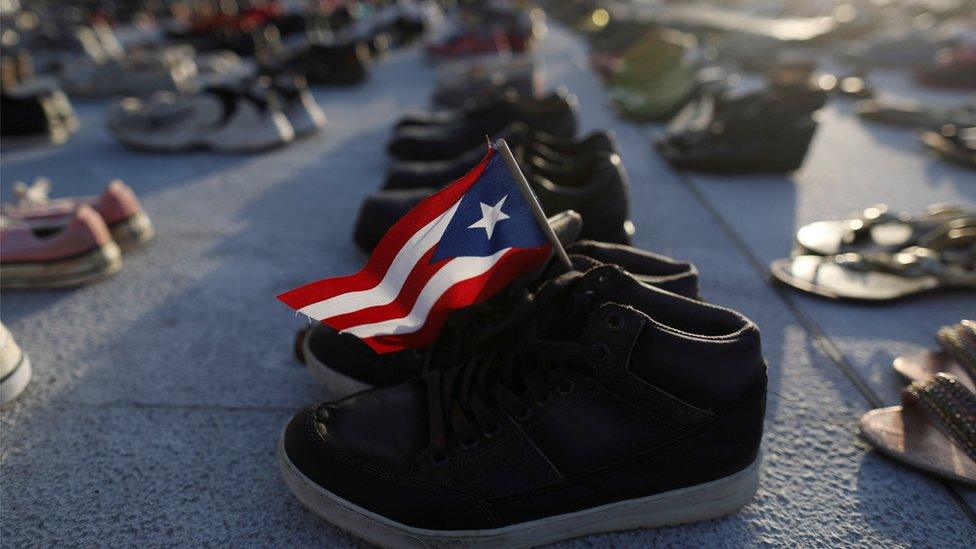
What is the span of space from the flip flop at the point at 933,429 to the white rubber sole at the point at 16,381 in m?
2.07

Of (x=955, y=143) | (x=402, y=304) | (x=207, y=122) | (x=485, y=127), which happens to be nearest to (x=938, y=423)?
(x=402, y=304)

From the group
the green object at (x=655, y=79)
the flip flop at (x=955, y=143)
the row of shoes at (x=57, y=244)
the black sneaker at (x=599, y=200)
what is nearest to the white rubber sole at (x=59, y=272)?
the row of shoes at (x=57, y=244)

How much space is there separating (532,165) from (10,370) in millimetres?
1612

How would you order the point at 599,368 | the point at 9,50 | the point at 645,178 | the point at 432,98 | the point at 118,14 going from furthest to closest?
the point at 118,14 < the point at 9,50 < the point at 432,98 < the point at 645,178 < the point at 599,368

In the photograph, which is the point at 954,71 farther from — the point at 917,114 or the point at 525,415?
the point at 525,415

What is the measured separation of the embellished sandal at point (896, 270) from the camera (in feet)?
6.22

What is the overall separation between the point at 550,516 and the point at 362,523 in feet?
1.15

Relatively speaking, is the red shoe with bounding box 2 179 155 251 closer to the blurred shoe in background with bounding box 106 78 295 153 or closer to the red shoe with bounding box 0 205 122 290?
the red shoe with bounding box 0 205 122 290

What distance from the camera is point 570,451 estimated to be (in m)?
1.07

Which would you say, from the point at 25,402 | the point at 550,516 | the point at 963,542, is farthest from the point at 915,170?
the point at 25,402

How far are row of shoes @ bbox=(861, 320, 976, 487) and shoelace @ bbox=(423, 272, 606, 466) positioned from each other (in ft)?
2.55

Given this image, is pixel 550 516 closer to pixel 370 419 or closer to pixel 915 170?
pixel 370 419

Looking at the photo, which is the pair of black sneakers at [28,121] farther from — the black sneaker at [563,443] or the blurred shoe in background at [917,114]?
the blurred shoe in background at [917,114]

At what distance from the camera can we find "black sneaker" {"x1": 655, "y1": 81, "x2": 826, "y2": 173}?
2.94m
